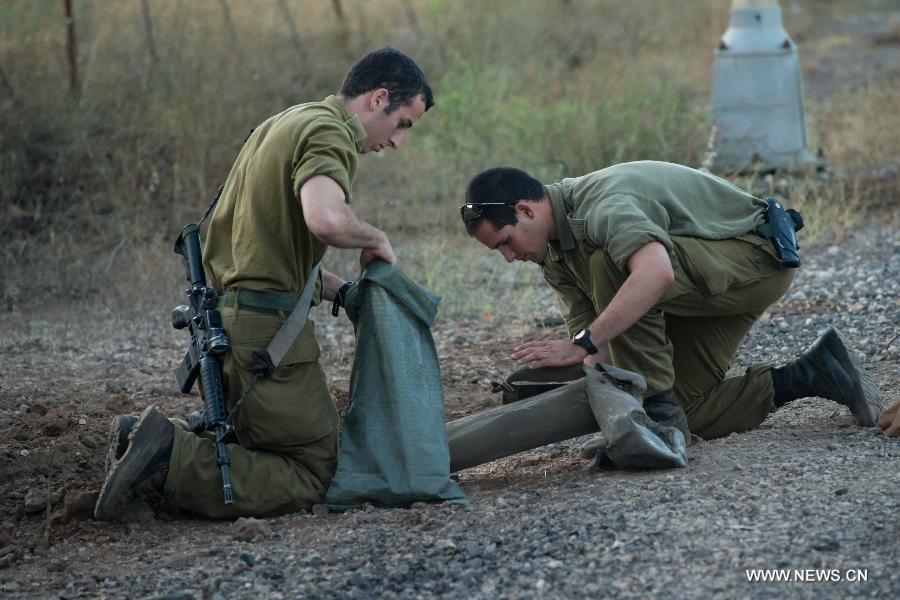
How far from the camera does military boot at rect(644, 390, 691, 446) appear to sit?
4070 millimetres

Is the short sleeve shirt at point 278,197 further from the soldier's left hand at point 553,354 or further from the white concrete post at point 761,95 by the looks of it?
the white concrete post at point 761,95

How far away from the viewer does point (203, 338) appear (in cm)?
382

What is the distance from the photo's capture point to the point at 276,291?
3.82 m

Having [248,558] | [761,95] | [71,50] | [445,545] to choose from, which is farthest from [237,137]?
[445,545]

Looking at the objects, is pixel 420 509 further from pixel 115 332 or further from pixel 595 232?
pixel 115 332

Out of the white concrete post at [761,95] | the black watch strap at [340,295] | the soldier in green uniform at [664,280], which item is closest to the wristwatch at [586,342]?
the soldier in green uniform at [664,280]

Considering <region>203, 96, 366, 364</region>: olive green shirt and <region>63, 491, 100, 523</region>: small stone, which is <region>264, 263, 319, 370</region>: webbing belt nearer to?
<region>203, 96, 366, 364</region>: olive green shirt

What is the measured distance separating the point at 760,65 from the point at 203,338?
20.2 feet

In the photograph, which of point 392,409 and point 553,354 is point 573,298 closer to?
point 553,354

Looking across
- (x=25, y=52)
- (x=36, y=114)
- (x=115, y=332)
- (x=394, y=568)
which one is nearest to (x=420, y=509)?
(x=394, y=568)

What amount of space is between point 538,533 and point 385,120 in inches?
59.6

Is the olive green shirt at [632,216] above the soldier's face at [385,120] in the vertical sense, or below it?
below

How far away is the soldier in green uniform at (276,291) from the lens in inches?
143

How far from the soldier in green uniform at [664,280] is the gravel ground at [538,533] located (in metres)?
0.20
